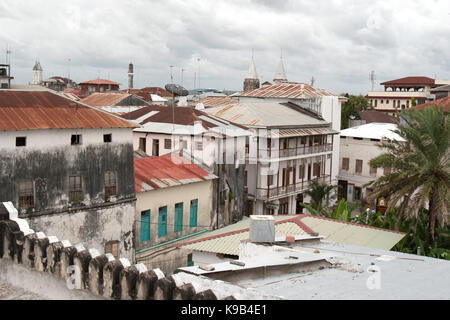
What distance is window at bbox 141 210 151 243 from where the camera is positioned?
3027 cm

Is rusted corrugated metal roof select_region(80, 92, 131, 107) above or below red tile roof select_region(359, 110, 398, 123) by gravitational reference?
above

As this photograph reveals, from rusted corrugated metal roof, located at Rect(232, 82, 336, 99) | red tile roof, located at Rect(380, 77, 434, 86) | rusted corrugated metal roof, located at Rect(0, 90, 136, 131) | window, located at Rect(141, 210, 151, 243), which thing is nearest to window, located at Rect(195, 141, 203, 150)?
window, located at Rect(141, 210, 151, 243)

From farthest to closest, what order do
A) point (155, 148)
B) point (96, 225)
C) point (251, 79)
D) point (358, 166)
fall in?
1. point (251, 79)
2. point (358, 166)
3. point (155, 148)
4. point (96, 225)

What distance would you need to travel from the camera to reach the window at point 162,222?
3130cm

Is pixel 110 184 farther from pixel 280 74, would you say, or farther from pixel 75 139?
pixel 280 74

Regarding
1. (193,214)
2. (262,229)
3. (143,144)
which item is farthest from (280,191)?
(262,229)

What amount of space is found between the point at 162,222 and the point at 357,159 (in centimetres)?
3043

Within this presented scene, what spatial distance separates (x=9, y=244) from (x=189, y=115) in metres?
28.5

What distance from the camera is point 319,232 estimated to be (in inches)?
961

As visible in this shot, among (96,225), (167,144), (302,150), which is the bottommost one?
(96,225)

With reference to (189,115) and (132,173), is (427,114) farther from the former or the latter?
(189,115)

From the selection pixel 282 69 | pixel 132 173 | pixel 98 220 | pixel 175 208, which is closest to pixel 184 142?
pixel 175 208

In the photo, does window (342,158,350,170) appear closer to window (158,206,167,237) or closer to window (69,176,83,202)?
window (158,206,167,237)

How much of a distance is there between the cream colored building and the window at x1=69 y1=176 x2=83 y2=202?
12.4 feet
